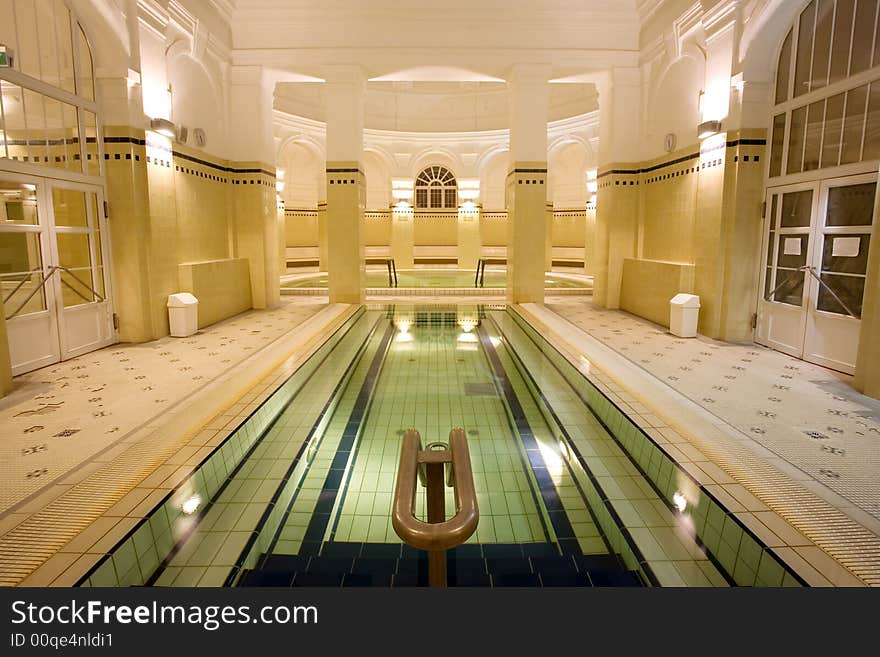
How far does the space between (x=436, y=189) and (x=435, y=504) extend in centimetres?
1503

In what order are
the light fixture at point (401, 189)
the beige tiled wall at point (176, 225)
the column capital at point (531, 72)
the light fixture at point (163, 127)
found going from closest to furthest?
1. the beige tiled wall at point (176, 225)
2. the light fixture at point (163, 127)
3. the column capital at point (531, 72)
4. the light fixture at point (401, 189)

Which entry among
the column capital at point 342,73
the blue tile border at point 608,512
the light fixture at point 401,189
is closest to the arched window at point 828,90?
the blue tile border at point 608,512

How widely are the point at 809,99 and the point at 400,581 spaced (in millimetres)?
5498

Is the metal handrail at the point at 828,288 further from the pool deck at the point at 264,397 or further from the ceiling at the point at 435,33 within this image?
the ceiling at the point at 435,33

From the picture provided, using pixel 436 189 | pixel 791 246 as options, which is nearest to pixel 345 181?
pixel 791 246

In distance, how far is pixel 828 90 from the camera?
4.71m

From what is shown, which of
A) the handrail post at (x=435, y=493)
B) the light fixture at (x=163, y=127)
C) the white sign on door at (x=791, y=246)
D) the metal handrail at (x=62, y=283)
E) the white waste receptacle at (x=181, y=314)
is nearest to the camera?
the handrail post at (x=435, y=493)

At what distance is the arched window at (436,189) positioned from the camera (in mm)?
15969

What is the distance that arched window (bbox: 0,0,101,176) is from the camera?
4141mm

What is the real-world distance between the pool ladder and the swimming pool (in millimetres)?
470

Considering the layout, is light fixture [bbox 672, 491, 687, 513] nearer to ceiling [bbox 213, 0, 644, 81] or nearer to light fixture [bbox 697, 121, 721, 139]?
light fixture [bbox 697, 121, 721, 139]

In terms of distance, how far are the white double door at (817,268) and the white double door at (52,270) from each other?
6.69m

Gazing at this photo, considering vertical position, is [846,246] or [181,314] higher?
[846,246]

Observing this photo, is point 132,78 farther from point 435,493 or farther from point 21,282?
point 435,493
